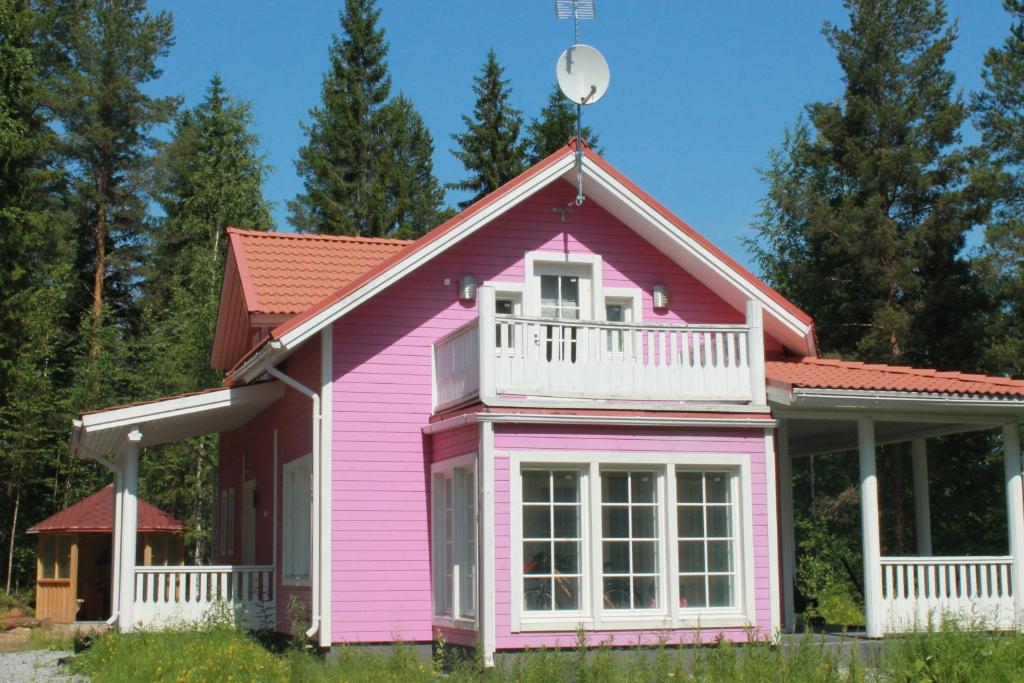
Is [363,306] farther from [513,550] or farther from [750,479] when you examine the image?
[750,479]

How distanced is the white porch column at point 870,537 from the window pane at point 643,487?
8.58ft

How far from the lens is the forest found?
1122 inches

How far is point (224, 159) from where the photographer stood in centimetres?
3803

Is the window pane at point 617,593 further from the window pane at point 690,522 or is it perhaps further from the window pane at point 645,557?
the window pane at point 690,522

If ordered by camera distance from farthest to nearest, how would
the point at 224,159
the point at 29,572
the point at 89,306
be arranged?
the point at 89,306
the point at 224,159
the point at 29,572

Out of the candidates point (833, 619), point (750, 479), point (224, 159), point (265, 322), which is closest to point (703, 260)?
point (750, 479)

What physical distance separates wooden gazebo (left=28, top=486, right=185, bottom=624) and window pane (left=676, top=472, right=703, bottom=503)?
16508mm

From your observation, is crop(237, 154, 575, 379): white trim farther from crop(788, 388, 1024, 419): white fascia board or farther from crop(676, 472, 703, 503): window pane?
crop(788, 388, 1024, 419): white fascia board

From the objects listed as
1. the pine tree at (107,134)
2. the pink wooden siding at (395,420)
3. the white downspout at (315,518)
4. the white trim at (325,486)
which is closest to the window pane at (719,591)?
the pink wooden siding at (395,420)

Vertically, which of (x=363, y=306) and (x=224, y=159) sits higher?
(x=224, y=159)

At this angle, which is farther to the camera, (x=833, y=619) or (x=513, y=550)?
(x=833, y=619)

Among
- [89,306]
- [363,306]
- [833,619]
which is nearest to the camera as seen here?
[363,306]

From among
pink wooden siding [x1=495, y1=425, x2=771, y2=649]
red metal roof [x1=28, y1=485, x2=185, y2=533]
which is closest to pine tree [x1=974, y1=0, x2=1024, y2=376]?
pink wooden siding [x1=495, y1=425, x2=771, y2=649]

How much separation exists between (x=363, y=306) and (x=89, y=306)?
29.6 metres
